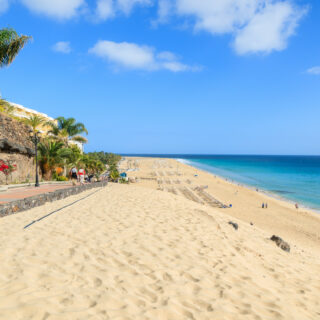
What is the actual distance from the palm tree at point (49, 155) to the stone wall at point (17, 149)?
4.56 ft

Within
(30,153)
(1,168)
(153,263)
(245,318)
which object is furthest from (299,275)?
(30,153)

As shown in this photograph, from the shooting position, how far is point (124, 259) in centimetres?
526

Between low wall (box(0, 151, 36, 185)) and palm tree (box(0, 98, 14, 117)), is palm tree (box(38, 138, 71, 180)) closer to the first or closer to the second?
low wall (box(0, 151, 36, 185))

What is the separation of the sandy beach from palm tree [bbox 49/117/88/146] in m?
20.3

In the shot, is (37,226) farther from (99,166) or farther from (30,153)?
(99,166)

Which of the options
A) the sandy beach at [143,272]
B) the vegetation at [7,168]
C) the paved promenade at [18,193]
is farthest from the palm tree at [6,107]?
the sandy beach at [143,272]

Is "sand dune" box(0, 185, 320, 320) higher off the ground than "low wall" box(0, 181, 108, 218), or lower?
lower

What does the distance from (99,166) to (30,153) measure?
13.3 m

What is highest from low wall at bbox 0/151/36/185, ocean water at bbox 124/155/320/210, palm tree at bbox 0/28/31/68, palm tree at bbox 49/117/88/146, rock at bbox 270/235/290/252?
palm tree at bbox 0/28/31/68

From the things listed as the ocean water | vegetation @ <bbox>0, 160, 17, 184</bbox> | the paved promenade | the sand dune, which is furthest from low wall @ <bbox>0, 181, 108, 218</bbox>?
the ocean water

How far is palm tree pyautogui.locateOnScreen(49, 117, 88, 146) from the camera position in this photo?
27275mm

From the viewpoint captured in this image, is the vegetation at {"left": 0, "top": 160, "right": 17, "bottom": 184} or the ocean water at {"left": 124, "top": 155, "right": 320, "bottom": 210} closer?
the vegetation at {"left": 0, "top": 160, "right": 17, "bottom": 184}

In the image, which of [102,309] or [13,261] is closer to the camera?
[102,309]

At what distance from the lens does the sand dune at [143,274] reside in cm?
353
